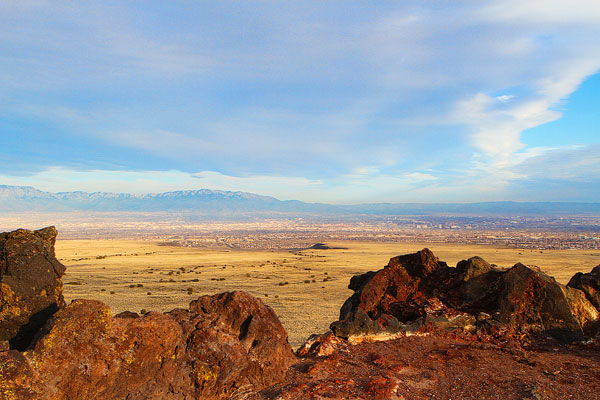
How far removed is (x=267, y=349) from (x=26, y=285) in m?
5.73

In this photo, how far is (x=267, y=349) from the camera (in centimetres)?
977

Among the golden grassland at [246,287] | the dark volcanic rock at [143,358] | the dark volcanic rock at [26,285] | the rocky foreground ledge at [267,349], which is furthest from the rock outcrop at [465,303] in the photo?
the dark volcanic rock at [26,285]

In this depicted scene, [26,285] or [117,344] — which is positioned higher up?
[26,285]

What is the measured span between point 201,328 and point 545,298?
11.9 metres

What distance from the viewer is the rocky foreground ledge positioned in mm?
7605

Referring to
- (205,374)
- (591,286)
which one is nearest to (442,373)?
(205,374)

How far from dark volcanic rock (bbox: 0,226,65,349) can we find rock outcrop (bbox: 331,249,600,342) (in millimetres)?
7963

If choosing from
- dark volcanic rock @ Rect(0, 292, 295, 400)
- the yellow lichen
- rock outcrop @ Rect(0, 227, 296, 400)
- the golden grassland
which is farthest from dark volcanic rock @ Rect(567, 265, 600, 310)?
the yellow lichen

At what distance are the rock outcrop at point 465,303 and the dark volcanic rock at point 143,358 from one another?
4030 mm

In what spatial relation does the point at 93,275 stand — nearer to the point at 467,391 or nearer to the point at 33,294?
the point at 33,294

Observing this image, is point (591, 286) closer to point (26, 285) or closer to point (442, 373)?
point (442, 373)

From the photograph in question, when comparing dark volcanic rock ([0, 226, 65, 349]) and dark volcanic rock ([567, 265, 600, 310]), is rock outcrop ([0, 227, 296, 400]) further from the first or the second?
dark volcanic rock ([567, 265, 600, 310])

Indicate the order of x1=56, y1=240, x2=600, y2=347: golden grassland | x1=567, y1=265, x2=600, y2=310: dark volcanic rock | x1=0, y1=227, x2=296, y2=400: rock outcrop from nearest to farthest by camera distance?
x1=0, y1=227, x2=296, y2=400: rock outcrop < x1=567, y1=265, x2=600, y2=310: dark volcanic rock < x1=56, y1=240, x2=600, y2=347: golden grassland

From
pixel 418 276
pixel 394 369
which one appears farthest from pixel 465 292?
pixel 394 369
